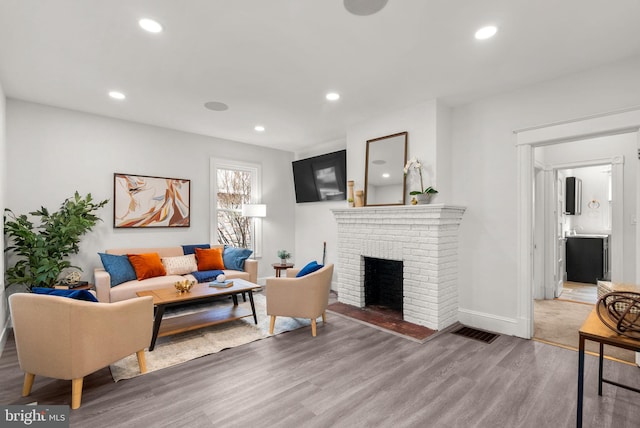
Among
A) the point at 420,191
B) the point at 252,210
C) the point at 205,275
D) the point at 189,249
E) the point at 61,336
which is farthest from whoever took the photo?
the point at 252,210

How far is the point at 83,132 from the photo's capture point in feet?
13.9

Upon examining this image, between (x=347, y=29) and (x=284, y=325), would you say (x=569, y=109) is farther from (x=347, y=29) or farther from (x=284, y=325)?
(x=284, y=325)

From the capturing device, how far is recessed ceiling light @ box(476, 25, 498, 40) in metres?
2.36

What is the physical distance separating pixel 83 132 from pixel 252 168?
2622 mm

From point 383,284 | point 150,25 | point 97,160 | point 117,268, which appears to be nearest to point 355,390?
point 383,284

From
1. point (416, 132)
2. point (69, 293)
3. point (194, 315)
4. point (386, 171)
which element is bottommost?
point (194, 315)

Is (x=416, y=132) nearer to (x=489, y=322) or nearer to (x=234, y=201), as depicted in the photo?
(x=489, y=322)

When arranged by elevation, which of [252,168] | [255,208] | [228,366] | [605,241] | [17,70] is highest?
[17,70]

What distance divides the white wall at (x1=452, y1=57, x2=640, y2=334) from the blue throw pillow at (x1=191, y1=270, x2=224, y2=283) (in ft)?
11.2

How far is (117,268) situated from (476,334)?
4.48 metres

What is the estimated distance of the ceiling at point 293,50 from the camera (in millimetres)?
2174

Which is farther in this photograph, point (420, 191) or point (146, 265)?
point (146, 265)

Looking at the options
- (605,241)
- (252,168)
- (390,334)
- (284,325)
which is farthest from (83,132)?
(605,241)

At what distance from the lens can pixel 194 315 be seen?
3.76 metres
